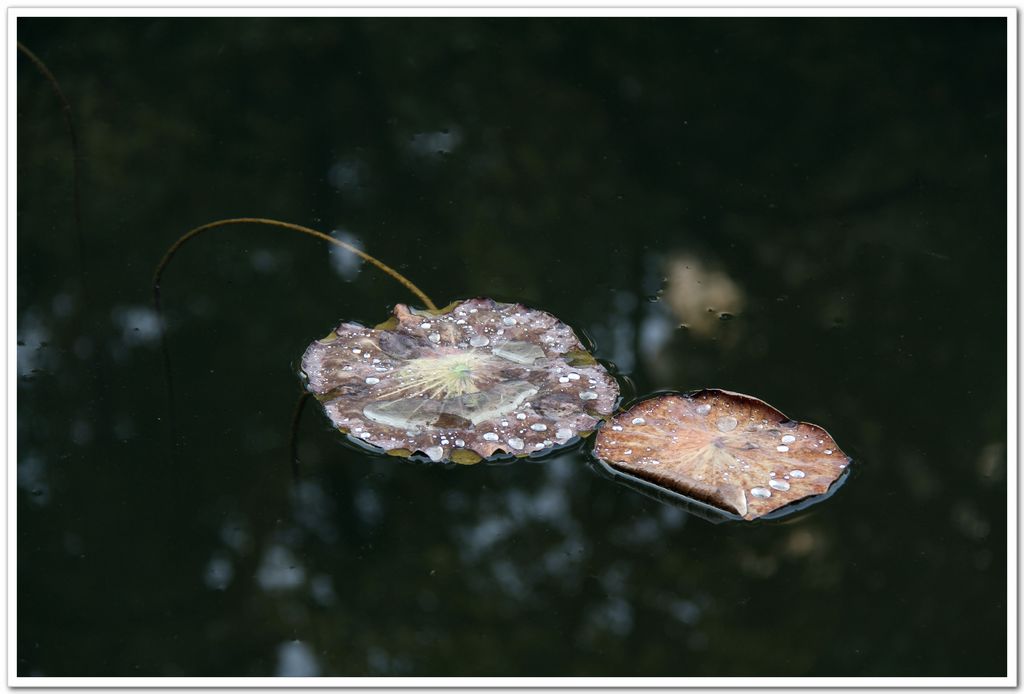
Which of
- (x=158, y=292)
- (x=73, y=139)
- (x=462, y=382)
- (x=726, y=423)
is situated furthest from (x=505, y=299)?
(x=73, y=139)

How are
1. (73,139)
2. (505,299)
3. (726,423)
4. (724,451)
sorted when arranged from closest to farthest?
(724,451) < (726,423) < (505,299) < (73,139)

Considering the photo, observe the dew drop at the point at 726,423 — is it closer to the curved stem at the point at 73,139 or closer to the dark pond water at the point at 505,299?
the dark pond water at the point at 505,299

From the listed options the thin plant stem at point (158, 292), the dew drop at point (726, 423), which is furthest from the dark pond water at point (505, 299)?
the dew drop at point (726, 423)

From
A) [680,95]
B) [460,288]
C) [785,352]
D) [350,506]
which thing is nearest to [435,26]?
[680,95]

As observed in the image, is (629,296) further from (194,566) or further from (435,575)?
(194,566)

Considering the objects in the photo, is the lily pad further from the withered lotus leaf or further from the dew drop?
the dew drop

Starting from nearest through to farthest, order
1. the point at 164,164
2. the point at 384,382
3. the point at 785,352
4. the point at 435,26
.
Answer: the point at 384,382
the point at 785,352
the point at 164,164
the point at 435,26

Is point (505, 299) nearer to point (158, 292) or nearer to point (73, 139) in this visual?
point (158, 292)
